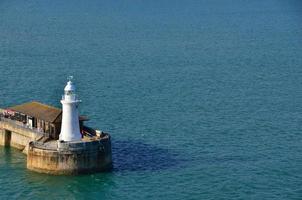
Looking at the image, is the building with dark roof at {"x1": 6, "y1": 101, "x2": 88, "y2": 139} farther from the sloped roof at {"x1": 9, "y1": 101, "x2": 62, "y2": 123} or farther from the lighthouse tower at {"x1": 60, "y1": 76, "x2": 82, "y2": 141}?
the lighthouse tower at {"x1": 60, "y1": 76, "x2": 82, "y2": 141}

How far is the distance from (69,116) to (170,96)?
29.5 metres

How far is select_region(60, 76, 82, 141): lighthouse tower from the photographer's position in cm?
6244

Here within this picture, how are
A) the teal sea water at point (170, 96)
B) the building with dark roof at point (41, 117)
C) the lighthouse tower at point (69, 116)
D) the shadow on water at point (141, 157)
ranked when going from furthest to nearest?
the shadow on water at point (141, 157) < the building with dark roof at point (41, 117) < the lighthouse tower at point (69, 116) < the teal sea water at point (170, 96)

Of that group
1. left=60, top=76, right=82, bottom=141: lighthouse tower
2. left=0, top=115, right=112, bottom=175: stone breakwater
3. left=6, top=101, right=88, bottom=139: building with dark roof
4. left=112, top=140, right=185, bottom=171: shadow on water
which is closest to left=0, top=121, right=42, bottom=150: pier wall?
left=6, top=101, right=88, bottom=139: building with dark roof

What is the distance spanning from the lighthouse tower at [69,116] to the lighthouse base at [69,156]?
0.98 metres

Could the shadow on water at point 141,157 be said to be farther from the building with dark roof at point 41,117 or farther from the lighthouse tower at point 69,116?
the lighthouse tower at point 69,116

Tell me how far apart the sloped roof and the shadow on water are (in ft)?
20.1

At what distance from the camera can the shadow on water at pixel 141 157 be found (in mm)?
65438

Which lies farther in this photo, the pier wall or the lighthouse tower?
the pier wall

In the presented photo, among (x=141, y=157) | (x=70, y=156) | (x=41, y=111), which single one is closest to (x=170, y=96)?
(x=141, y=157)

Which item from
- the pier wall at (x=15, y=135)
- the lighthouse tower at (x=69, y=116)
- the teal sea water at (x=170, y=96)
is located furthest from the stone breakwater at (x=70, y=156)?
the pier wall at (x=15, y=135)

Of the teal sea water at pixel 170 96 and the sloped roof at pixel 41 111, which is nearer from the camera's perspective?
the teal sea water at pixel 170 96

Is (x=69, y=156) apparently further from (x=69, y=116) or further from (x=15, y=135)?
(x=15, y=135)

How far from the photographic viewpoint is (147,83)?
97875mm
